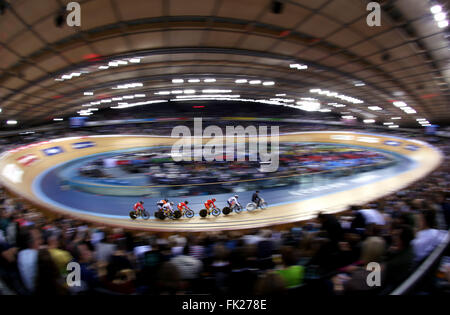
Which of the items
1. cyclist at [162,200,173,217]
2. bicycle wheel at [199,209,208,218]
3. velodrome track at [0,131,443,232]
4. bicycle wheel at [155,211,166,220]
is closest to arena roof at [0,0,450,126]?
velodrome track at [0,131,443,232]

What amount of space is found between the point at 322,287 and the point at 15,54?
9672 mm

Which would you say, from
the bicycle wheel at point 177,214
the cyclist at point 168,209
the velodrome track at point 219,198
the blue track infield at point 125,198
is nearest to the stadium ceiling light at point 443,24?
the velodrome track at point 219,198

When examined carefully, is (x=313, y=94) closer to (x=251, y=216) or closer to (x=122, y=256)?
(x=251, y=216)

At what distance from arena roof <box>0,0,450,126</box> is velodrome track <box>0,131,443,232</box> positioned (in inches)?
113

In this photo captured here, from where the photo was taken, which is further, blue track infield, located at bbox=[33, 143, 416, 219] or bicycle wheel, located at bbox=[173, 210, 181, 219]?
blue track infield, located at bbox=[33, 143, 416, 219]

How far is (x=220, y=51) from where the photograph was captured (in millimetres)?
6273

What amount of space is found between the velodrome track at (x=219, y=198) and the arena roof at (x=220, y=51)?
287 centimetres

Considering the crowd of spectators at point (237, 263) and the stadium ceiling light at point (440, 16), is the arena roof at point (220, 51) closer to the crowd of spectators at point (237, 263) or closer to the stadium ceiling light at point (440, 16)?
the stadium ceiling light at point (440, 16)

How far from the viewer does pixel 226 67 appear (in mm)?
7941

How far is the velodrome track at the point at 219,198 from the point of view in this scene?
5.89m

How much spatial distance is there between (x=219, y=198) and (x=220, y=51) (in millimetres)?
5827

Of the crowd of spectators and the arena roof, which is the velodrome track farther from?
the arena roof

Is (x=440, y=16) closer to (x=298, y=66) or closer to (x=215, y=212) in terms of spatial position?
(x=298, y=66)

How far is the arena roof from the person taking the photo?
170 inches
